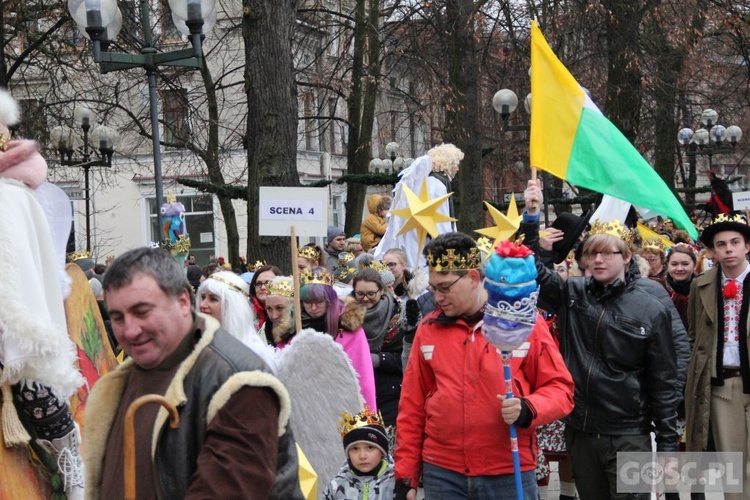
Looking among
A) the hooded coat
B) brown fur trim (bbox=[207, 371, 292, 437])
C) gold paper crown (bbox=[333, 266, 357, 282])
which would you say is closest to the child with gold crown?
brown fur trim (bbox=[207, 371, 292, 437])

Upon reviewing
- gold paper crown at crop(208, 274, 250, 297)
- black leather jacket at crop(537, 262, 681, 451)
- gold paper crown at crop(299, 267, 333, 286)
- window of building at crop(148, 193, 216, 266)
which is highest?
gold paper crown at crop(208, 274, 250, 297)

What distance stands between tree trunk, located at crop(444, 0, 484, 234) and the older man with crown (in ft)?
29.2

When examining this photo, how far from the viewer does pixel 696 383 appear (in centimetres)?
649

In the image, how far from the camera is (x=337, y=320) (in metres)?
6.59

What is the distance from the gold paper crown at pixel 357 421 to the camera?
18.1 feet

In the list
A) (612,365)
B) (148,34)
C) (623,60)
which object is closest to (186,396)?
(612,365)

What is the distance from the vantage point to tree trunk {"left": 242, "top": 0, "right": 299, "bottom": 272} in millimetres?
9977

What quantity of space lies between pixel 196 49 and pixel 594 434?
5.75 meters

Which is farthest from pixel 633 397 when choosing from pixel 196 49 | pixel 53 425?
pixel 196 49

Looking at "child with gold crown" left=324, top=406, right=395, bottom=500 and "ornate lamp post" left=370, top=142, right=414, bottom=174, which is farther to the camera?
"ornate lamp post" left=370, top=142, right=414, bottom=174

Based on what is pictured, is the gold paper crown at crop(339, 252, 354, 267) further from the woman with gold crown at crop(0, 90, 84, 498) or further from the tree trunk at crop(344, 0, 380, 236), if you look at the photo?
the tree trunk at crop(344, 0, 380, 236)

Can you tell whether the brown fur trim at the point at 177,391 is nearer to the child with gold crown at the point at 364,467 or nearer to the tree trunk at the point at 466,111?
the child with gold crown at the point at 364,467

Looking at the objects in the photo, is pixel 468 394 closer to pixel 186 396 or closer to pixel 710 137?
pixel 186 396

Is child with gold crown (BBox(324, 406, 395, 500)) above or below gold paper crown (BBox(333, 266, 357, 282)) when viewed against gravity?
below
